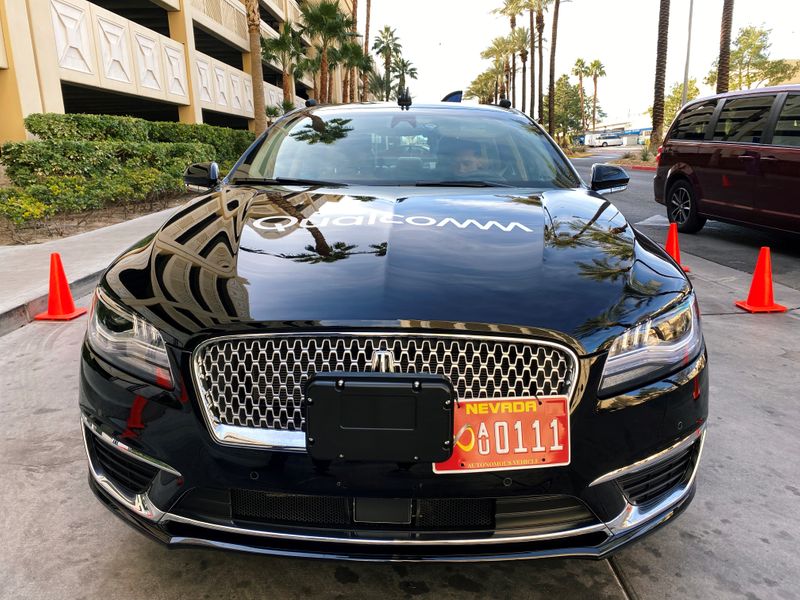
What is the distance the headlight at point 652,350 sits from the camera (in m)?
1.85

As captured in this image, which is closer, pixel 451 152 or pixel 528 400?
pixel 528 400

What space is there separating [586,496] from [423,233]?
3.42 feet

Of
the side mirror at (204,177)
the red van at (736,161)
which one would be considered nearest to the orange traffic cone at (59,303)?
the side mirror at (204,177)

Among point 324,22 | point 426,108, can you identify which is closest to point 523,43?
point 324,22

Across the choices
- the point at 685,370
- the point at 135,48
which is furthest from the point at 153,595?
the point at 135,48

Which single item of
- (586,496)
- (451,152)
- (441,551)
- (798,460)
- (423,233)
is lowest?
(798,460)

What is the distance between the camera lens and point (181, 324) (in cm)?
187

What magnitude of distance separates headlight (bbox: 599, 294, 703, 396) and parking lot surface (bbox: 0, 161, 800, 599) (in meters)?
0.57

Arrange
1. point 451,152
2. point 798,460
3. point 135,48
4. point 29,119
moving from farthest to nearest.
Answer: point 135,48
point 29,119
point 451,152
point 798,460

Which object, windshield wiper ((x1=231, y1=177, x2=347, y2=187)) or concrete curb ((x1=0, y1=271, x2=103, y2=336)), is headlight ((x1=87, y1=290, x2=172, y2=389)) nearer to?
windshield wiper ((x1=231, y1=177, x2=347, y2=187))

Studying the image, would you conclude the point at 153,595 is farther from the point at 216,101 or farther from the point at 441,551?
the point at 216,101

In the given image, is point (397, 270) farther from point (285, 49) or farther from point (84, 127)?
point (285, 49)

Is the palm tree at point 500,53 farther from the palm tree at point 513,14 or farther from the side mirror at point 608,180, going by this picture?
the side mirror at point 608,180

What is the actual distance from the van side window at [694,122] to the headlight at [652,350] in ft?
25.6
